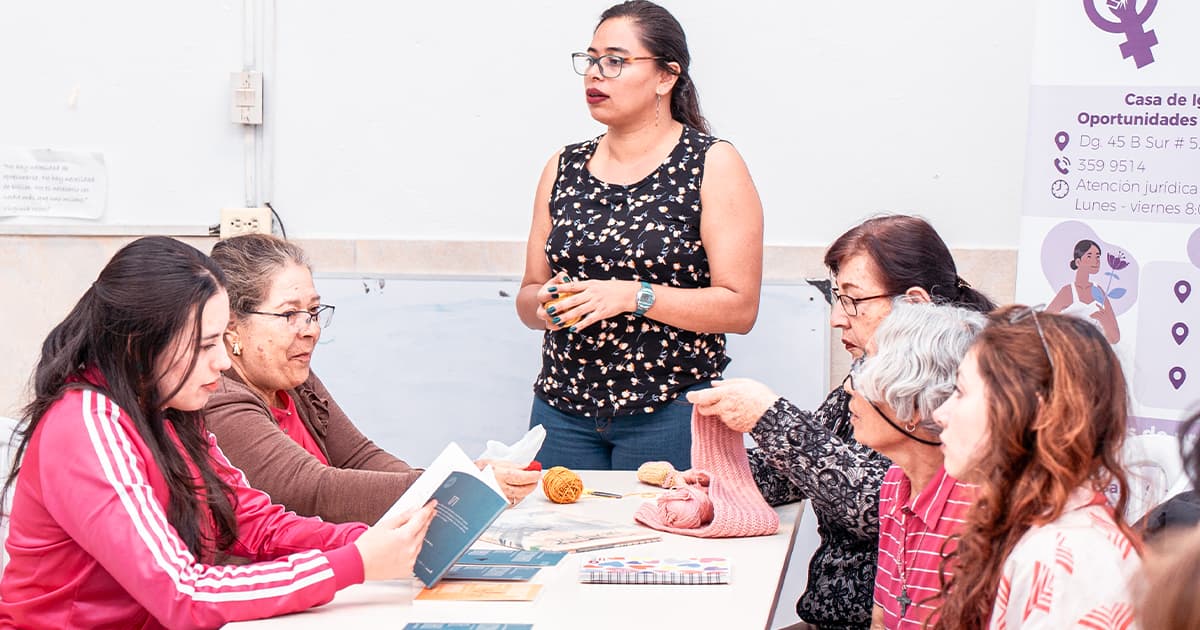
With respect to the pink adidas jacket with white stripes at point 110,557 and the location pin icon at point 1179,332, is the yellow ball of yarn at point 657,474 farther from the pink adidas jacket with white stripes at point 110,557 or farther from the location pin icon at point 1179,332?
the location pin icon at point 1179,332

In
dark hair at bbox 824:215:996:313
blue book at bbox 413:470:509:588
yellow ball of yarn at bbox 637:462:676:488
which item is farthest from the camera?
yellow ball of yarn at bbox 637:462:676:488

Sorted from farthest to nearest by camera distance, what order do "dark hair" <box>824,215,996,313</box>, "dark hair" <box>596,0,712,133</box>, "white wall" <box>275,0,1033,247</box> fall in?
"white wall" <box>275,0,1033,247</box> → "dark hair" <box>596,0,712,133</box> → "dark hair" <box>824,215,996,313</box>

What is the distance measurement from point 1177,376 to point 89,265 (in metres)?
3.27

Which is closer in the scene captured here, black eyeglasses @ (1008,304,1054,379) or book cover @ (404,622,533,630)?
black eyeglasses @ (1008,304,1054,379)

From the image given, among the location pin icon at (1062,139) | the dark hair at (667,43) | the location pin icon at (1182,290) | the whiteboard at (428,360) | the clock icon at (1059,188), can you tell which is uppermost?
the dark hair at (667,43)

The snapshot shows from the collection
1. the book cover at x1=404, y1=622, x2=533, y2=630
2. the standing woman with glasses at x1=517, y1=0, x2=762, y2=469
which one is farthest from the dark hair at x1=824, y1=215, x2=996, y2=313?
the book cover at x1=404, y1=622, x2=533, y2=630

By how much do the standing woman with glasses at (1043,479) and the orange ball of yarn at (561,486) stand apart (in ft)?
3.18

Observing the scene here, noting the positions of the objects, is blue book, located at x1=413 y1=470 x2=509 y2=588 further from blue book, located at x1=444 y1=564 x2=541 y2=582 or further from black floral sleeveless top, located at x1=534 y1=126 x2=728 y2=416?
black floral sleeveless top, located at x1=534 y1=126 x2=728 y2=416

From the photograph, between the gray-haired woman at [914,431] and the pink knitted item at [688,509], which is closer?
the gray-haired woman at [914,431]

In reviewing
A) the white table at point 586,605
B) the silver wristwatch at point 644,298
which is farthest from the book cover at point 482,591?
the silver wristwatch at point 644,298

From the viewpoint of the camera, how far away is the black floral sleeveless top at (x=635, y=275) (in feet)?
9.36

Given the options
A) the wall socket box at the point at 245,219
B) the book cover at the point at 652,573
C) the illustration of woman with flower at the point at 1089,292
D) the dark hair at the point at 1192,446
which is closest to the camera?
the dark hair at the point at 1192,446

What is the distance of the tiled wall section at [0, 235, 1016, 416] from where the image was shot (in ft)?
12.8

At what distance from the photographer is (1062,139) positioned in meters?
3.14
